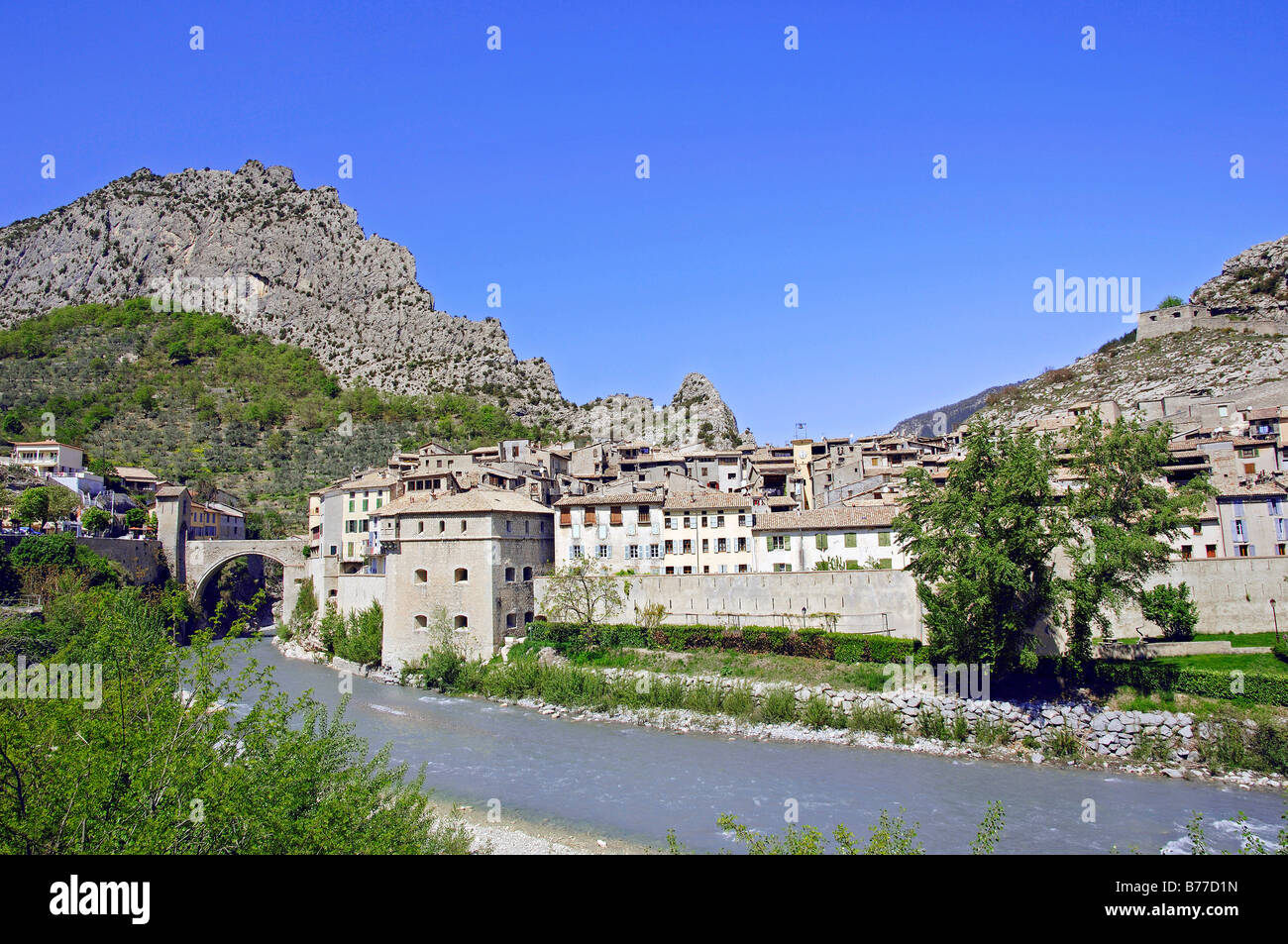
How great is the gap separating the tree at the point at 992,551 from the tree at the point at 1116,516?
970 mm

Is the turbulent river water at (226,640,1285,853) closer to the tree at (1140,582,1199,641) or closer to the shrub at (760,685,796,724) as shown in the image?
the shrub at (760,685,796,724)

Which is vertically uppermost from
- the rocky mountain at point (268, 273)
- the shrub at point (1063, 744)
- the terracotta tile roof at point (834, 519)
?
the rocky mountain at point (268, 273)

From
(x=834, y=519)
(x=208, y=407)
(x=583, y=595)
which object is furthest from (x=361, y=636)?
(x=208, y=407)

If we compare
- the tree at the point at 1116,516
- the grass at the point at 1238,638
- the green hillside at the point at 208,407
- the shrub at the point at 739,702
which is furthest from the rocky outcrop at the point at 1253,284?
the shrub at the point at 739,702

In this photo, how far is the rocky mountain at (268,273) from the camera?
10488cm

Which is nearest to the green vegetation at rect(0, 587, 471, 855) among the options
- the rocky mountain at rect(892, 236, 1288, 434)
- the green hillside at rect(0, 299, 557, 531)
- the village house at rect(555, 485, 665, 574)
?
the village house at rect(555, 485, 665, 574)

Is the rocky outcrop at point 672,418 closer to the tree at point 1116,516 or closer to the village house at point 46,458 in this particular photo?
the village house at point 46,458

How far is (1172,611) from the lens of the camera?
1101 inches

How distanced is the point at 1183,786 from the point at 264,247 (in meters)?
121

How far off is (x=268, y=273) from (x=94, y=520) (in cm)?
7134

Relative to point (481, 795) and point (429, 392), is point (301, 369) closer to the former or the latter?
point (429, 392)

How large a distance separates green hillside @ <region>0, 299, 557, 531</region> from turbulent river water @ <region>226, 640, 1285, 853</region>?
48795mm

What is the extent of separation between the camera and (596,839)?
728 inches
